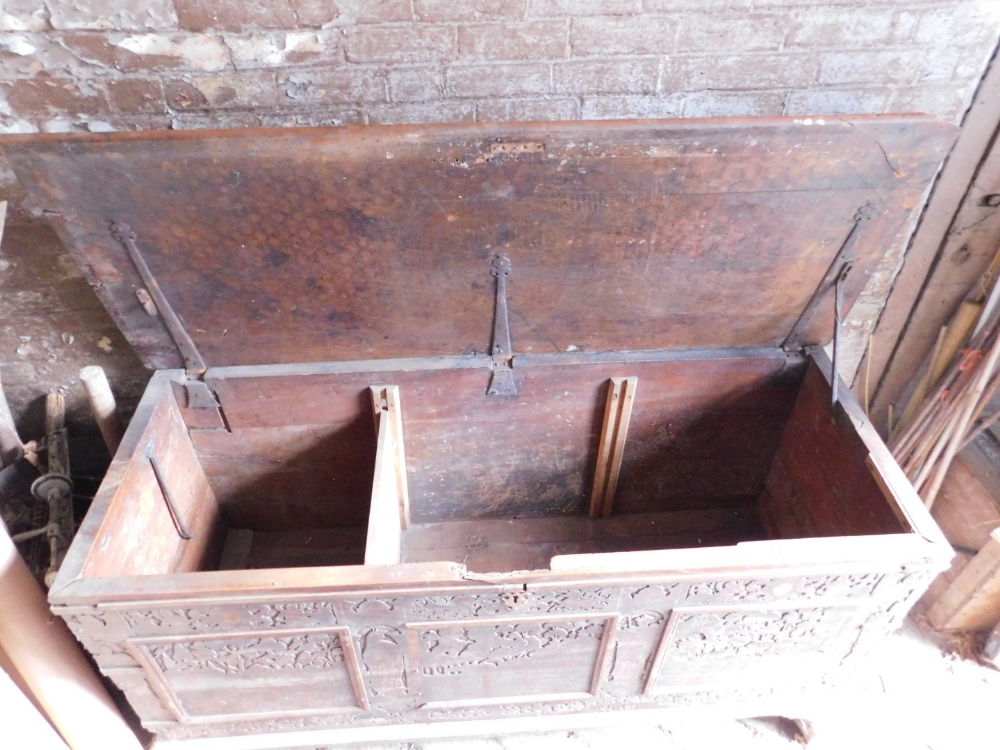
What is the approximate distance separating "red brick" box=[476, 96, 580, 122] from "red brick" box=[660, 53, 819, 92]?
24 centimetres

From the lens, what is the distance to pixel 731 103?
1674 mm

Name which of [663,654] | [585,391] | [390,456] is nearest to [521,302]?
[585,391]

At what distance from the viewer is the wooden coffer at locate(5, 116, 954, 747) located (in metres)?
1.37

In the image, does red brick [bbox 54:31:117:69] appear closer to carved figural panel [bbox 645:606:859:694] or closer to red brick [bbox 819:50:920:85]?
red brick [bbox 819:50:920:85]

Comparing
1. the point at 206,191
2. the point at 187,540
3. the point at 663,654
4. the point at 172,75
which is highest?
the point at 172,75

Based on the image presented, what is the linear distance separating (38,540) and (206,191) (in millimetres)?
1240

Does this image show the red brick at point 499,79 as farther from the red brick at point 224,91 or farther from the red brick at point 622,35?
the red brick at point 224,91

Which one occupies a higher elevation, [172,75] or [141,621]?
[172,75]

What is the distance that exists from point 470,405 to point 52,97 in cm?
131

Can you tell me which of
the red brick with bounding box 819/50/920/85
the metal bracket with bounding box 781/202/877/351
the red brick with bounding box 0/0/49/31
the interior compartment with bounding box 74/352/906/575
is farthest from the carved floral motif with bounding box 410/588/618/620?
the red brick with bounding box 0/0/49/31

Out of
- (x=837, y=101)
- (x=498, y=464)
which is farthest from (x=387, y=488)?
(x=837, y=101)

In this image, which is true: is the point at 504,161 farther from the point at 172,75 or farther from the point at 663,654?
the point at 663,654

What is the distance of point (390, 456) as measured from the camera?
70.7 inches

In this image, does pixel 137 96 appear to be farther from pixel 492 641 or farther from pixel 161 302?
pixel 492 641
